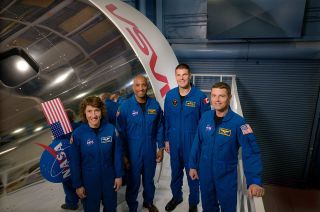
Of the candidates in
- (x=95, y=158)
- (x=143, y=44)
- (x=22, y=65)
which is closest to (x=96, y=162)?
(x=95, y=158)

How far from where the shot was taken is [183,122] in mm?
2586

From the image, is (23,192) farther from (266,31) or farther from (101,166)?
(266,31)

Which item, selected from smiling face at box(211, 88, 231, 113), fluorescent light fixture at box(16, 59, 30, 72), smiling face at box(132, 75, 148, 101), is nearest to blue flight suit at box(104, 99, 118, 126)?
smiling face at box(132, 75, 148, 101)

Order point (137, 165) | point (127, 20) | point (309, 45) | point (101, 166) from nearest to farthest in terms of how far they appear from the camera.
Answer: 1. point (101, 166)
2. point (137, 165)
3. point (127, 20)
4. point (309, 45)

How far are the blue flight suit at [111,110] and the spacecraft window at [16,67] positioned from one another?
2.21ft

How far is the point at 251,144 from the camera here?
6.58 feet

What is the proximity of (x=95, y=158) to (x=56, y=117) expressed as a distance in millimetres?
461

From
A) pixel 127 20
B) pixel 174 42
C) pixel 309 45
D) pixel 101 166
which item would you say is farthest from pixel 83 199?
pixel 309 45

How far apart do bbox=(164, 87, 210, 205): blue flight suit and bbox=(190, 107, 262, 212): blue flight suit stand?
0.31 metres

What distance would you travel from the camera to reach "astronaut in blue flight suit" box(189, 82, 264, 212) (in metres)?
2.01

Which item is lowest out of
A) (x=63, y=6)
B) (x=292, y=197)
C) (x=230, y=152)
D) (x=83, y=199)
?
(x=292, y=197)

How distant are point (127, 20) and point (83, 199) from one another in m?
2.08

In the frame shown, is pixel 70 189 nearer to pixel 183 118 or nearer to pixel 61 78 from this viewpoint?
pixel 61 78

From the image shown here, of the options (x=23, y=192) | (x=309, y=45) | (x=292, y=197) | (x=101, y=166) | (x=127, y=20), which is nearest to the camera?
(x=23, y=192)
